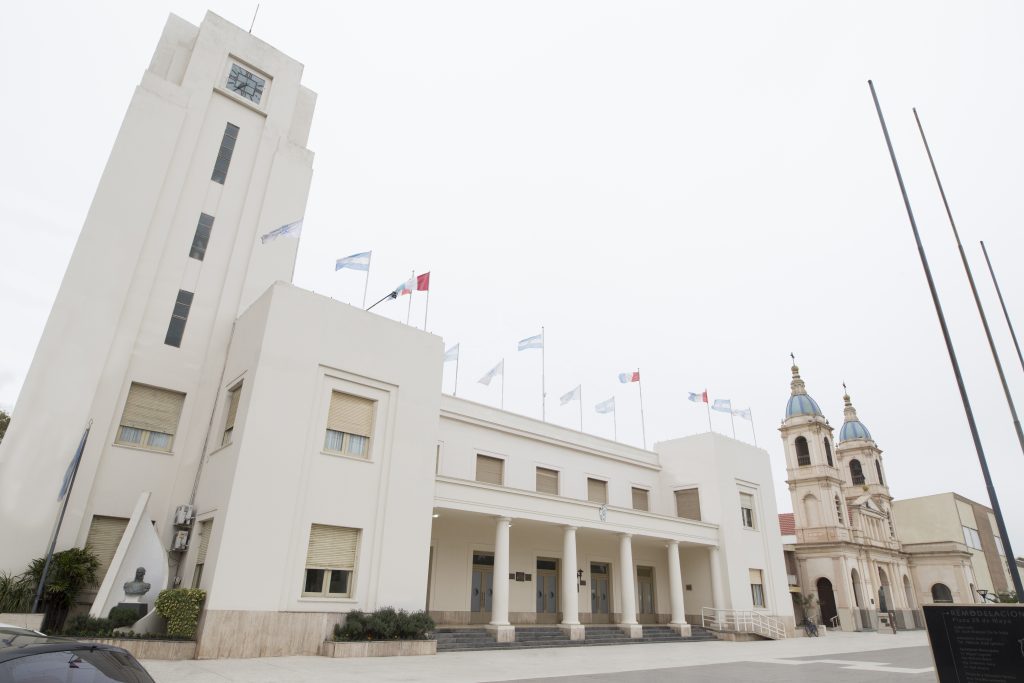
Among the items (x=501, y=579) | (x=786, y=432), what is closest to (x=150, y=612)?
(x=501, y=579)

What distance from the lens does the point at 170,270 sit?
18.5 m

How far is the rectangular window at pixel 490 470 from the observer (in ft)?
74.4

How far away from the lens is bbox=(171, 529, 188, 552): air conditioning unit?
50.5ft

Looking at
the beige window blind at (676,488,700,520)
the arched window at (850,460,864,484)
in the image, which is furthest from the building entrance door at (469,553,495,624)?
the arched window at (850,460,864,484)

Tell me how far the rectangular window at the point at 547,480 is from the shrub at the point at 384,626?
31.9ft

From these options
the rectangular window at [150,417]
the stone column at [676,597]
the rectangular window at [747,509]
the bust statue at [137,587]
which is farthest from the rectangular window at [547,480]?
the bust statue at [137,587]

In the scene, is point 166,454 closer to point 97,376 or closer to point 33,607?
point 97,376

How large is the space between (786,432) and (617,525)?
3364 cm

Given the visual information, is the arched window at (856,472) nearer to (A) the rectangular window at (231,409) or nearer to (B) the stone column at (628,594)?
(B) the stone column at (628,594)

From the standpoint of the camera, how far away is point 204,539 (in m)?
14.9

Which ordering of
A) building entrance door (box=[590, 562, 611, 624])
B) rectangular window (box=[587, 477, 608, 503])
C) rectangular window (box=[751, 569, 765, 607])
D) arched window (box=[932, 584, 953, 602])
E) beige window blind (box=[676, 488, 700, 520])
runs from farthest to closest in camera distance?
arched window (box=[932, 584, 953, 602])
beige window blind (box=[676, 488, 700, 520])
rectangular window (box=[751, 569, 765, 607])
rectangular window (box=[587, 477, 608, 503])
building entrance door (box=[590, 562, 611, 624])

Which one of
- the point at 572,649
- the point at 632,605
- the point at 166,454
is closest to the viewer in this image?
the point at 166,454

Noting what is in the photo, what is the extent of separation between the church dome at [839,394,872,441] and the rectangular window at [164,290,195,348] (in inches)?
2448

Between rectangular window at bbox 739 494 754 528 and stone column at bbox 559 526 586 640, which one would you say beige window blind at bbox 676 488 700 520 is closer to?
rectangular window at bbox 739 494 754 528
